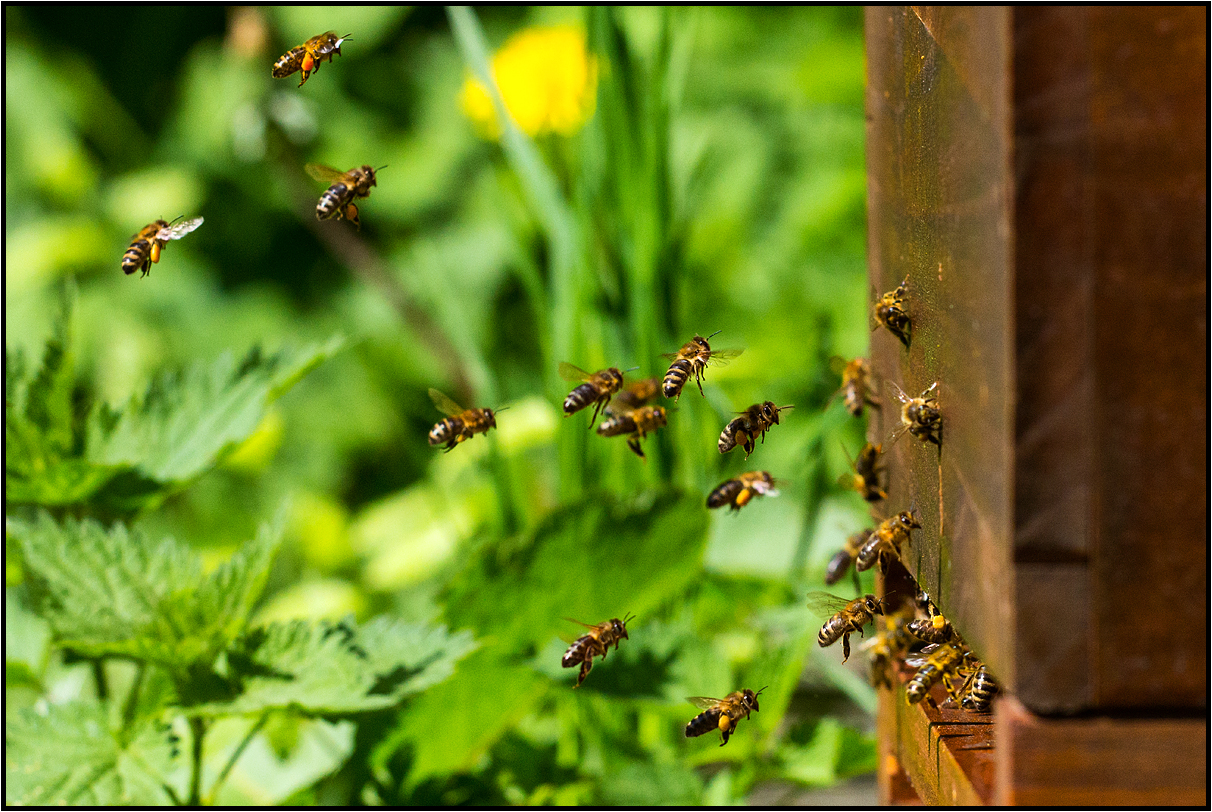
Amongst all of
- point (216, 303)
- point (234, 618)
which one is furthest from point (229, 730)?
point (216, 303)

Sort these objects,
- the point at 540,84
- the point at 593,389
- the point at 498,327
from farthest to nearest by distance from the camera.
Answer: the point at 498,327 < the point at 540,84 < the point at 593,389

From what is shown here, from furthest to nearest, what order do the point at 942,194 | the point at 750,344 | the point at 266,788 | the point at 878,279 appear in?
the point at 750,344, the point at 266,788, the point at 878,279, the point at 942,194

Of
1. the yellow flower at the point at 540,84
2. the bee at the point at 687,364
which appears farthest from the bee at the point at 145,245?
the yellow flower at the point at 540,84

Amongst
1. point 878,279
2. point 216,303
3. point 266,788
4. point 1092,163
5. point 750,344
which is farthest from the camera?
point 216,303

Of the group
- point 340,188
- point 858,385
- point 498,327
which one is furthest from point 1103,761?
point 498,327

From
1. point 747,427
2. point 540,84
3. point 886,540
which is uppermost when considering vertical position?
point 540,84

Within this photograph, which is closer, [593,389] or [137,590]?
[137,590]

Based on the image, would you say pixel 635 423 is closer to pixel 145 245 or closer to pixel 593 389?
pixel 593 389

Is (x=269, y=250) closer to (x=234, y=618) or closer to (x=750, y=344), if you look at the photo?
(x=750, y=344)
